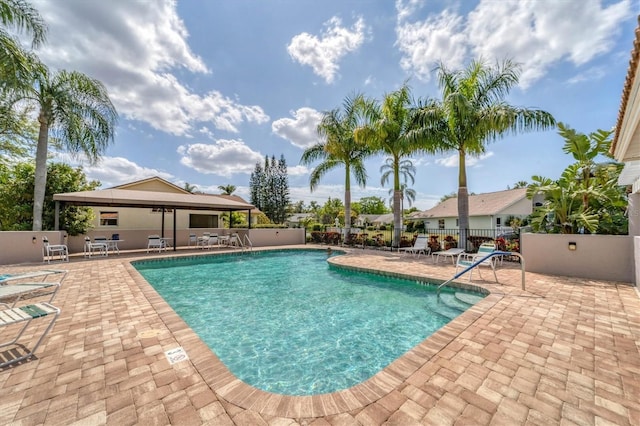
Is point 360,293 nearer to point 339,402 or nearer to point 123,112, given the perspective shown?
point 339,402

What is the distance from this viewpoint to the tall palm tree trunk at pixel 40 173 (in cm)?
1080

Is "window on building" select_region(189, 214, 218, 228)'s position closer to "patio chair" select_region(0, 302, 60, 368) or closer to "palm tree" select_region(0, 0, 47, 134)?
"palm tree" select_region(0, 0, 47, 134)

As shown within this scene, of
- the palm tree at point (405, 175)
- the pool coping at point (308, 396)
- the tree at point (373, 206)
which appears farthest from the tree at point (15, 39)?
the tree at point (373, 206)

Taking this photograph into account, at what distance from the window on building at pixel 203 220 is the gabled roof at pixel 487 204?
25677mm

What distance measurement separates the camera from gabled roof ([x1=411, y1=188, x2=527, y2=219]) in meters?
26.0

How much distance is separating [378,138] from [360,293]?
28.5 feet

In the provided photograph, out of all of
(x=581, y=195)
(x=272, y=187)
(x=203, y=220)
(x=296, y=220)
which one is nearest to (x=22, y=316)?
(x=581, y=195)

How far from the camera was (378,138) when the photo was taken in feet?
43.1

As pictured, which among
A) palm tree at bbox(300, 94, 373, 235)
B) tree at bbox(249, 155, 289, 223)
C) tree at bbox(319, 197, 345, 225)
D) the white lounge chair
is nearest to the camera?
the white lounge chair

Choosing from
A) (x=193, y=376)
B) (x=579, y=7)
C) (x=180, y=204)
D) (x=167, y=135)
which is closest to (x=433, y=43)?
(x=579, y=7)

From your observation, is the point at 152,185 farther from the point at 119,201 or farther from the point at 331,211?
the point at 331,211

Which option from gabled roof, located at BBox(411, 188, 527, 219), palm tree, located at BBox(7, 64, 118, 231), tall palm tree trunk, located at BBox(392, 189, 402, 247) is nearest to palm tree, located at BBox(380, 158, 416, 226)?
tall palm tree trunk, located at BBox(392, 189, 402, 247)

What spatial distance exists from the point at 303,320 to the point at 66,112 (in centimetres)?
1356

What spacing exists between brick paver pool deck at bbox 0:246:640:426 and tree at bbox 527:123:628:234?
505 cm
